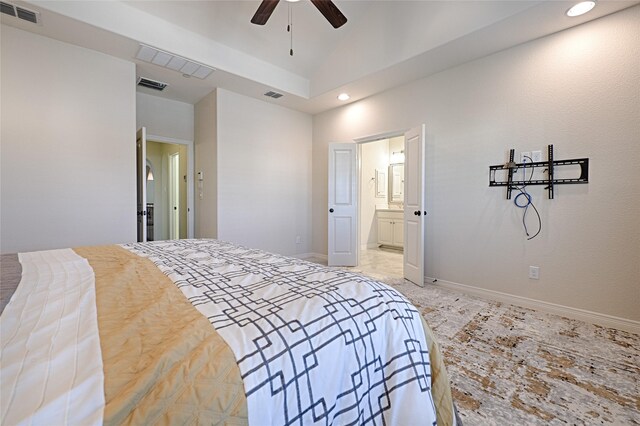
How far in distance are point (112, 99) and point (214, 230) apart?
6.80 ft

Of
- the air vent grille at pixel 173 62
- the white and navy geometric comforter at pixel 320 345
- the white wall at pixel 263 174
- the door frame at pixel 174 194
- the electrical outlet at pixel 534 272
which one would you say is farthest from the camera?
the door frame at pixel 174 194

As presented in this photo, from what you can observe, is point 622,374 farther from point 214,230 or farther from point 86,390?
point 214,230

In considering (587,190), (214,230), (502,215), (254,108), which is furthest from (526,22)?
(214,230)

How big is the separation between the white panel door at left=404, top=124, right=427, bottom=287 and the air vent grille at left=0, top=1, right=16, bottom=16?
14.1 feet

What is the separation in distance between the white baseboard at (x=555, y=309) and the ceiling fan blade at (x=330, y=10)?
10.9ft

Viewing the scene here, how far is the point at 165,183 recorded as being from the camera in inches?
266

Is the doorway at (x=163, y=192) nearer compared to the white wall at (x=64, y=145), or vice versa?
the white wall at (x=64, y=145)

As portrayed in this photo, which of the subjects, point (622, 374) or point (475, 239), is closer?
point (622, 374)

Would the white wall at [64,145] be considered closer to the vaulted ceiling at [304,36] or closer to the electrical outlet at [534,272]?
the vaulted ceiling at [304,36]

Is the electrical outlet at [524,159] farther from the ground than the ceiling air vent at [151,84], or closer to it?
closer to it

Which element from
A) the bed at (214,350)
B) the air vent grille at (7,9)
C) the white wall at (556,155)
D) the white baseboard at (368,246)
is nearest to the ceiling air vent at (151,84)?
the air vent grille at (7,9)

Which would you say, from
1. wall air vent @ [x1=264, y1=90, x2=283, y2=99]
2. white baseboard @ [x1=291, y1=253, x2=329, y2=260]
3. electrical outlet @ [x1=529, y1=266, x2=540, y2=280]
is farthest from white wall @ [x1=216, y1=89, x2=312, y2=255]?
electrical outlet @ [x1=529, y1=266, x2=540, y2=280]

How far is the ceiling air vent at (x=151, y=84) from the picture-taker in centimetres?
387

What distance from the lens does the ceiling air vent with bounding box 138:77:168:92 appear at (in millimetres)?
3872
